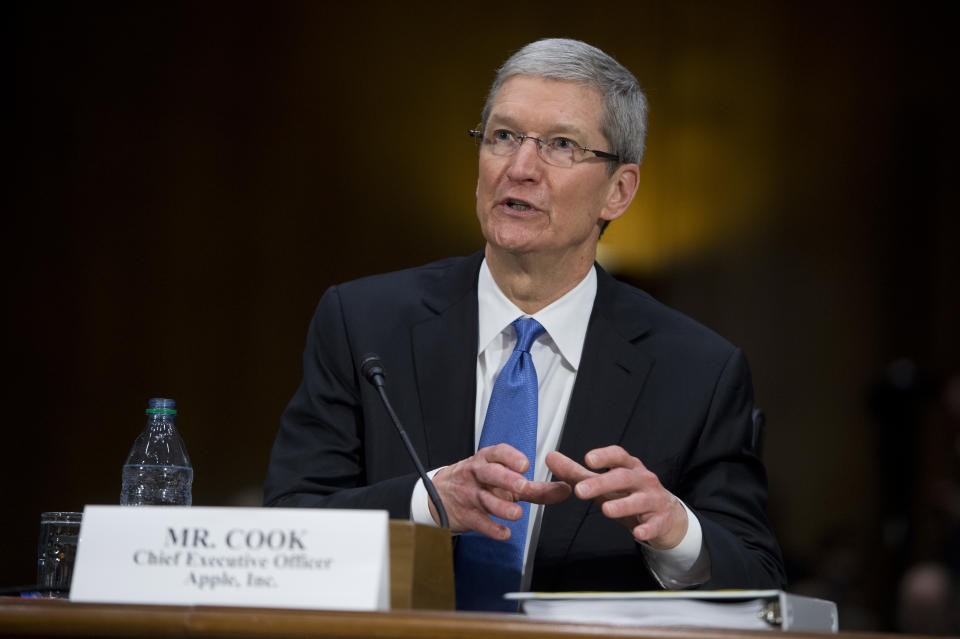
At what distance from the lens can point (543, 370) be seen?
1.79m

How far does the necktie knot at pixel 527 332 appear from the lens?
1733 millimetres

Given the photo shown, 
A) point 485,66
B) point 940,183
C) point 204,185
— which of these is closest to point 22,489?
point 204,185

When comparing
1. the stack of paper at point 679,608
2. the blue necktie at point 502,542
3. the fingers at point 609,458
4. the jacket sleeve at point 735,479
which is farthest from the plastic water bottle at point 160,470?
the stack of paper at point 679,608

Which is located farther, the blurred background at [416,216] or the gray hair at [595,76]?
the blurred background at [416,216]

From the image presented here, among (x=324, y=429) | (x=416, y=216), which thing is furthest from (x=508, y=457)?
(x=416, y=216)

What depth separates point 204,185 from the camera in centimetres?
442

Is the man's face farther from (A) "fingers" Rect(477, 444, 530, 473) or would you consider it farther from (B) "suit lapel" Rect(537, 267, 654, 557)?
(A) "fingers" Rect(477, 444, 530, 473)

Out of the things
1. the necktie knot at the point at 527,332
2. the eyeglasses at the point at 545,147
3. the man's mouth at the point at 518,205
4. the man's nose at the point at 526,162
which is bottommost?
the necktie knot at the point at 527,332

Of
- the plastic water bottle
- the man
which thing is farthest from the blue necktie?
the plastic water bottle

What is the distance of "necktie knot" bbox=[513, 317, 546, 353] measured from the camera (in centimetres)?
173

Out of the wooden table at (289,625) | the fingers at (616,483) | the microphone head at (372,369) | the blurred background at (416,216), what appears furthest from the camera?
the blurred background at (416,216)

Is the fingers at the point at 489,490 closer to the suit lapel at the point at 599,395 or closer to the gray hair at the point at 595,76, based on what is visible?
the suit lapel at the point at 599,395

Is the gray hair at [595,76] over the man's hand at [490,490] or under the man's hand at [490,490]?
over

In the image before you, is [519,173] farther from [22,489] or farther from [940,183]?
[22,489]
